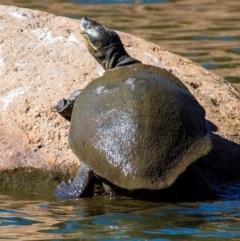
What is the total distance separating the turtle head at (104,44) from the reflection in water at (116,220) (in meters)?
1.11

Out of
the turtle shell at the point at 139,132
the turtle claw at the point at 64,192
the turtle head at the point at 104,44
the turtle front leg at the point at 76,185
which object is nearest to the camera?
the turtle shell at the point at 139,132

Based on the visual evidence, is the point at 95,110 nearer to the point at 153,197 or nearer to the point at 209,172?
the point at 153,197

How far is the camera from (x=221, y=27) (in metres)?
12.3

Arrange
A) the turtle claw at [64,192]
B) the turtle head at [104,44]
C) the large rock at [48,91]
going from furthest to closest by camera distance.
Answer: the turtle head at [104,44], the large rock at [48,91], the turtle claw at [64,192]

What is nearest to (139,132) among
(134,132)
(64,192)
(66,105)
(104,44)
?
(134,132)

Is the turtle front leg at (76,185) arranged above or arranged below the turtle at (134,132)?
below

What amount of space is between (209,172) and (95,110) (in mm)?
1112

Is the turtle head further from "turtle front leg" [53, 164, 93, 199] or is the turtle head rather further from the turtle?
"turtle front leg" [53, 164, 93, 199]

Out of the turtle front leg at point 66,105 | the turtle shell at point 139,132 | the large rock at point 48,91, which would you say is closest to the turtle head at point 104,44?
the large rock at point 48,91

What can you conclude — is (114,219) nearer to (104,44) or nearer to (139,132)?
(139,132)

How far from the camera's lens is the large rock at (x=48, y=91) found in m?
5.95

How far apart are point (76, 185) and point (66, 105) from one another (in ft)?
2.06

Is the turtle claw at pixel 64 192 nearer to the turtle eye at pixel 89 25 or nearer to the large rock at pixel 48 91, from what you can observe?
the large rock at pixel 48 91

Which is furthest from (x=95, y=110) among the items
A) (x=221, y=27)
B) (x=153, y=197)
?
(x=221, y=27)
